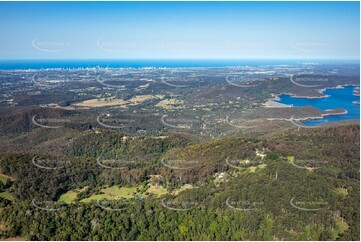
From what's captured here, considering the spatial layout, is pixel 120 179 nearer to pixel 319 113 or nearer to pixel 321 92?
pixel 319 113

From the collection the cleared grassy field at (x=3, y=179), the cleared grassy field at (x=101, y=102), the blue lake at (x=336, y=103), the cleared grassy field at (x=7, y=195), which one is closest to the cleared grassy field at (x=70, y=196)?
the cleared grassy field at (x=7, y=195)

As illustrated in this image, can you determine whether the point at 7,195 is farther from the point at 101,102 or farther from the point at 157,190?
the point at 101,102

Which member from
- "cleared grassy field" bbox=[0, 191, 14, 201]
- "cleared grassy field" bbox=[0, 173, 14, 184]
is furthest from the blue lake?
"cleared grassy field" bbox=[0, 191, 14, 201]

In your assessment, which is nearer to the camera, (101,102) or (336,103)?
(336,103)

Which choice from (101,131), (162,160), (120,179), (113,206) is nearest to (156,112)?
(101,131)

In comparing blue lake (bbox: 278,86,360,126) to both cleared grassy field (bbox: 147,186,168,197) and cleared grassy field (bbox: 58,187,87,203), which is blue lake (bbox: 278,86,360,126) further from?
cleared grassy field (bbox: 58,187,87,203)

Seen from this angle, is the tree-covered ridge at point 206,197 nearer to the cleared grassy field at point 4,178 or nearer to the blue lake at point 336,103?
the cleared grassy field at point 4,178

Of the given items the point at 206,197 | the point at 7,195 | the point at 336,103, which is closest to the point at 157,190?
the point at 206,197
